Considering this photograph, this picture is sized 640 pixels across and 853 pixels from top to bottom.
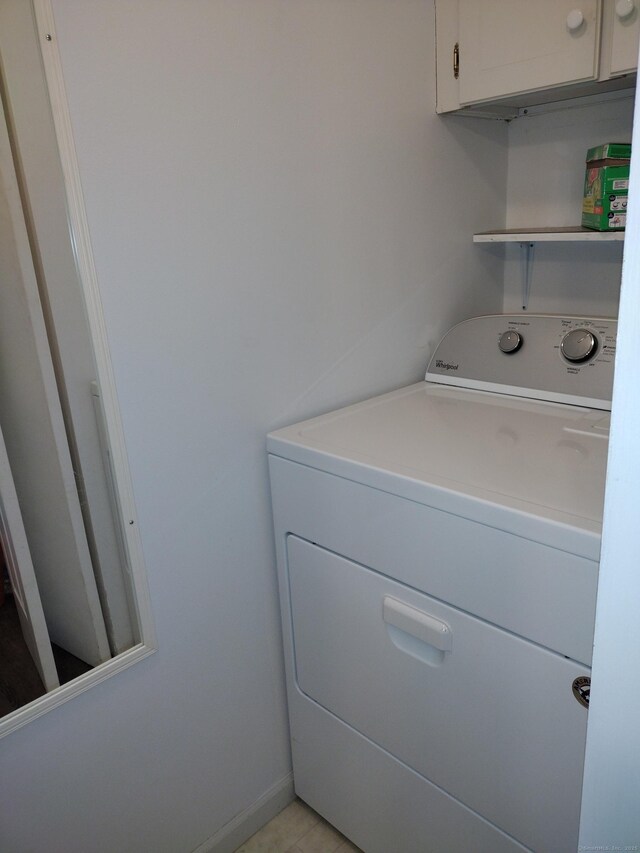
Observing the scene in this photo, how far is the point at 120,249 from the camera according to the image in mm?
1110

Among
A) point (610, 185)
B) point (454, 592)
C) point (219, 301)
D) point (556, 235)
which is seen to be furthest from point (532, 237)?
point (454, 592)

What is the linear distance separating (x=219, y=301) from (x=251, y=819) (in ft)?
4.33

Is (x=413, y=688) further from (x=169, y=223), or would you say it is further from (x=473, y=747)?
(x=169, y=223)

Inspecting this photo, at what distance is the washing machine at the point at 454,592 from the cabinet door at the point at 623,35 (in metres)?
0.56

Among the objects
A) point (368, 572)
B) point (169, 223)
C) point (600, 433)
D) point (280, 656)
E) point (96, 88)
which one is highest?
point (96, 88)

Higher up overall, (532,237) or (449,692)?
(532,237)

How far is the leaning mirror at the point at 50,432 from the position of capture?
970 mm

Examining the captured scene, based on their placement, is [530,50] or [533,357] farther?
[533,357]

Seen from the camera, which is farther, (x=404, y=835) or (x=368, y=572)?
(x=404, y=835)

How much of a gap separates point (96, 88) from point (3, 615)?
0.92m

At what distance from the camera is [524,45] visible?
4.77 feet

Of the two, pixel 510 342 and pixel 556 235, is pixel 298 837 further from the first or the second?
pixel 556 235

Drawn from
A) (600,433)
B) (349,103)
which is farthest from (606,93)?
(600,433)

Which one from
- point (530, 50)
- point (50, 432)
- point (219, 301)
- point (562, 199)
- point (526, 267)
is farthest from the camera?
point (526, 267)
